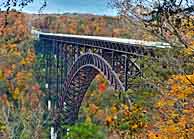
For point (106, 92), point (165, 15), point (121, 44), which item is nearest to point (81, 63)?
point (121, 44)

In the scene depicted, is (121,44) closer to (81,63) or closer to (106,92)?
(81,63)

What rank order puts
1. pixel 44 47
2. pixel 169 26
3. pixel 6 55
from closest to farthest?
1. pixel 169 26
2. pixel 44 47
3. pixel 6 55

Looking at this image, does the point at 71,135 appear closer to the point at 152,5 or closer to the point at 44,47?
the point at 152,5

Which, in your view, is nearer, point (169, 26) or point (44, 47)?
point (169, 26)

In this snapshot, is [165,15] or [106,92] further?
[106,92]

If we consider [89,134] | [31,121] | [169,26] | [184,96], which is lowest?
[31,121]

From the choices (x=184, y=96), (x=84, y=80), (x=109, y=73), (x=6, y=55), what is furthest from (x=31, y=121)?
(x=184, y=96)
